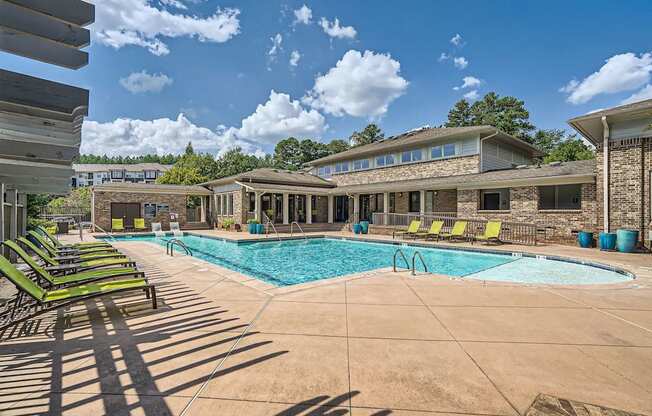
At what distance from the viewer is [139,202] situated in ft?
72.9

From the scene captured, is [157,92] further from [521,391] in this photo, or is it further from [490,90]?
[490,90]

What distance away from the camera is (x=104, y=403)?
7.10 ft

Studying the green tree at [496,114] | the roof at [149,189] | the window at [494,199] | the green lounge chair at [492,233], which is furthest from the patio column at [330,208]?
the green tree at [496,114]

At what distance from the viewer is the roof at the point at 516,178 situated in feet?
41.9

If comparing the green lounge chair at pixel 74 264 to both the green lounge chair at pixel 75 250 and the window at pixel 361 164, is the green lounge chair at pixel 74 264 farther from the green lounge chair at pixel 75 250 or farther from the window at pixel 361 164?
the window at pixel 361 164

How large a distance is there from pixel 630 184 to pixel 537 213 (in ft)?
11.2

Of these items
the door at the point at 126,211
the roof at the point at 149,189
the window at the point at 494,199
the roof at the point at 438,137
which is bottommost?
the door at the point at 126,211

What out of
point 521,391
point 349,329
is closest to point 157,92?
point 349,329

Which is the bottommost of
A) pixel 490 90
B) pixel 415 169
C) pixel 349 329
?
pixel 349 329

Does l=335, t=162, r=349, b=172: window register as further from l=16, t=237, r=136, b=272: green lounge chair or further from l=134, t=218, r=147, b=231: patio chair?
l=16, t=237, r=136, b=272: green lounge chair

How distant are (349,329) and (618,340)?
2.94 meters

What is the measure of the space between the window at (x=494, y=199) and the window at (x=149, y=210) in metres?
22.6

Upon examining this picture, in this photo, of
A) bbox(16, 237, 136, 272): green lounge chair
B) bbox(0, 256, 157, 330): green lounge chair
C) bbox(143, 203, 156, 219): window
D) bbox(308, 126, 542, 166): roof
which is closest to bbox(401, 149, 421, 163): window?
bbox(308, 126, 542, 166): roof

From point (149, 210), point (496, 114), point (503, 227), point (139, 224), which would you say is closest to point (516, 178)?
point (503, 227)
